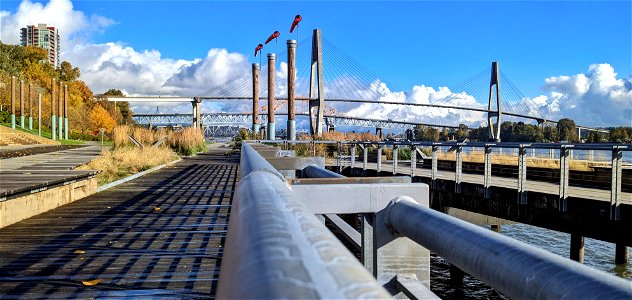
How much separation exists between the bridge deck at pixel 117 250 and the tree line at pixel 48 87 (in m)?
53.6

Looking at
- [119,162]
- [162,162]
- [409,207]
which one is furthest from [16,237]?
[162,162]

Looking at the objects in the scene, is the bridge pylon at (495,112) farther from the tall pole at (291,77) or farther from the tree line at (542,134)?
the tall pole at (291,77)

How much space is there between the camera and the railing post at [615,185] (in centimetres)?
812

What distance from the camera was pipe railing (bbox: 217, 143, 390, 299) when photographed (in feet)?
2.36

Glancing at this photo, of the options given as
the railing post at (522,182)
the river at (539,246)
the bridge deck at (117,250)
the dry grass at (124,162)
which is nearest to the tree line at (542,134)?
the dry grass at (124,162)

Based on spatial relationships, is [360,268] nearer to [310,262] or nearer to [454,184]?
[310,262]

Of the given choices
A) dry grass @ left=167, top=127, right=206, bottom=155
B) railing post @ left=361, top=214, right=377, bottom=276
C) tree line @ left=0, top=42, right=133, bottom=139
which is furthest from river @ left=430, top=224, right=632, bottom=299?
tree line @ left=0, top=42, right=133, bottom=139

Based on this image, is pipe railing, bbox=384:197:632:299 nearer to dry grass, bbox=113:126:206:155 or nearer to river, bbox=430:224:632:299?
river, bbox=430:224:632:299

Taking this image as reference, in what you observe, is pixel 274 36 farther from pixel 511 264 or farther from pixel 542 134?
pixel 511 264

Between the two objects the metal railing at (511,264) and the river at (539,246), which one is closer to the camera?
the metal railing at (511,264)

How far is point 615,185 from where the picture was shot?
321 inches

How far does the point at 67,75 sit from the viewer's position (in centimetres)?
8119

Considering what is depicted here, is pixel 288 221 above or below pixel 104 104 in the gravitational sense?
below

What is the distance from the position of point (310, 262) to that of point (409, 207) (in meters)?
1.54
